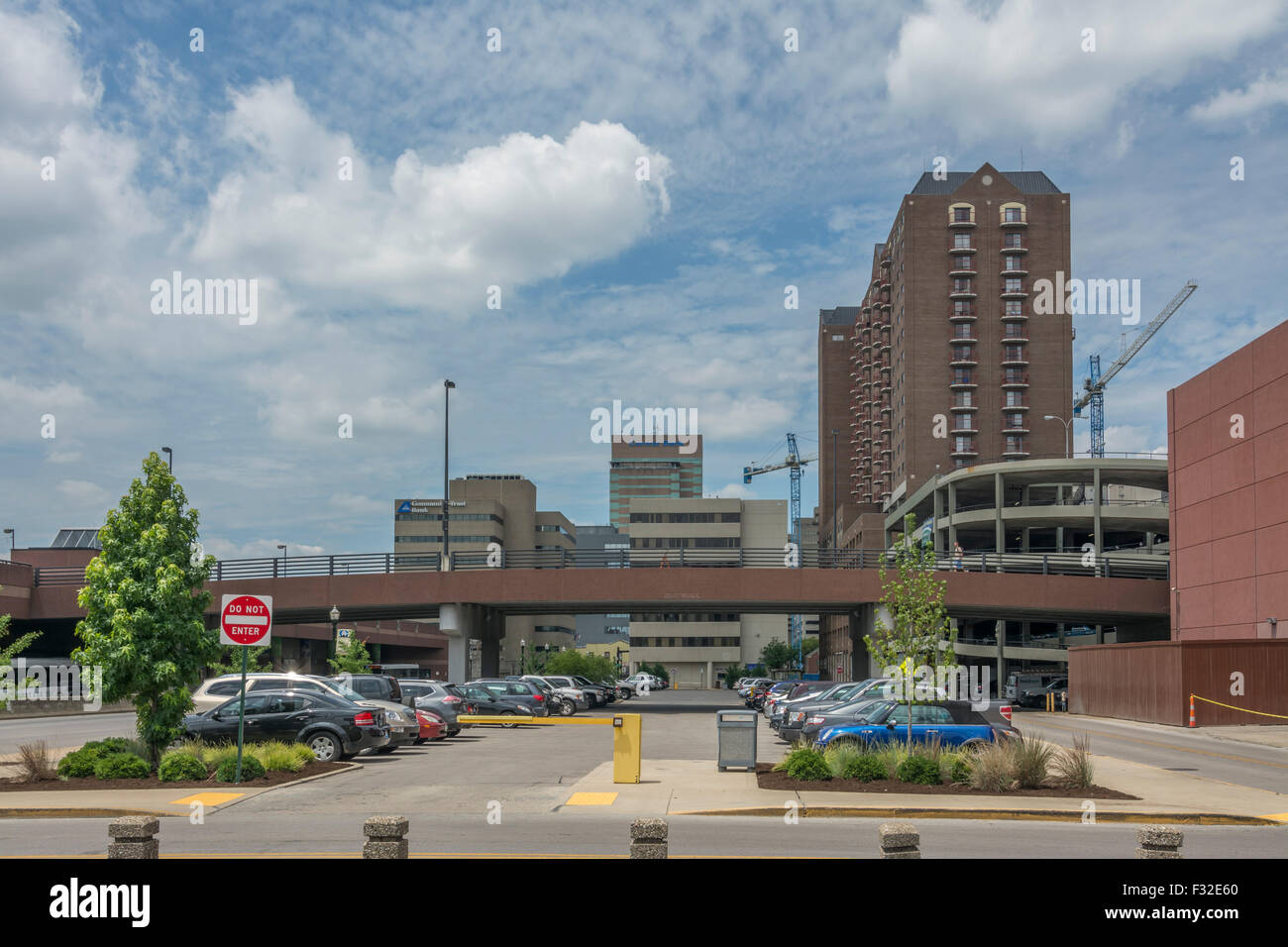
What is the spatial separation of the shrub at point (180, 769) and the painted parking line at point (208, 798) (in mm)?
1267

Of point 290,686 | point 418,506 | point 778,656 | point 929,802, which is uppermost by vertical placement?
point 418,506

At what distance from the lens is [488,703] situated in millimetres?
40656

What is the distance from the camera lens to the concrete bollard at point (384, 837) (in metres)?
9.40

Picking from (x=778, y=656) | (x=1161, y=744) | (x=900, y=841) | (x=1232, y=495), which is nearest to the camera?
(x=900, y=841)

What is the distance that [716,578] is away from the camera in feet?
165

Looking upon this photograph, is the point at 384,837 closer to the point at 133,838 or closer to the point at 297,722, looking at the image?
the point at 133,838

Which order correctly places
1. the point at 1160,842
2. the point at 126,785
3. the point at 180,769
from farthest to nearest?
1. the point at 180,769
2. the point at 126,785
3. the point at 1160,842

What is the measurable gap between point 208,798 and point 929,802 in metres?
10.4

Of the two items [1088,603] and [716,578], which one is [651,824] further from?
[1088,603]

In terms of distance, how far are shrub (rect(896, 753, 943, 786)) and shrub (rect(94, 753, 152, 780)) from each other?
39.5 feet

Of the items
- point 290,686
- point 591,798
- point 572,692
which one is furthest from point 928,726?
point 572,692

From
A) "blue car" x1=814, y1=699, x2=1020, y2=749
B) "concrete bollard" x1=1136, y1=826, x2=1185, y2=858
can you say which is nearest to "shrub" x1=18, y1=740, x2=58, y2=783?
"blue car" x1=814, y1=699, x2=1020, y2=749

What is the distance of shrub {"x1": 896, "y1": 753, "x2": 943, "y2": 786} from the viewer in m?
18.6
